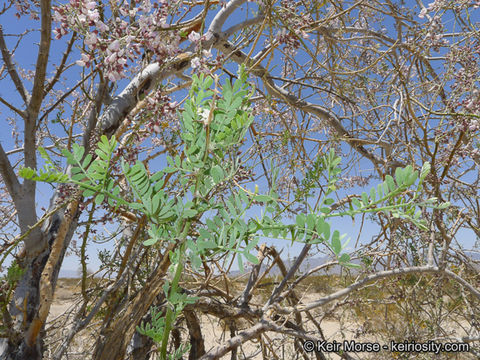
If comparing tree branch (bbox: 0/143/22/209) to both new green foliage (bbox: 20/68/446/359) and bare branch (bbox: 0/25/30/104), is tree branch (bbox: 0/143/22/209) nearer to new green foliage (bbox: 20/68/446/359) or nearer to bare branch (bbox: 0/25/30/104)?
bare branch (bbox: 0/25/30/104)

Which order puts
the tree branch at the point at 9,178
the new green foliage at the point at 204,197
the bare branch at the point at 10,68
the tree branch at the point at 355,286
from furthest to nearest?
the bare branch at the point at 10,68, the tree branch at the point at 9,178, the tree branch at the point at 355,286, the new green foliage at the point at 204,197

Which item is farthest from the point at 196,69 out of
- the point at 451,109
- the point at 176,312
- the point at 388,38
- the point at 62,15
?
the point at 388,38

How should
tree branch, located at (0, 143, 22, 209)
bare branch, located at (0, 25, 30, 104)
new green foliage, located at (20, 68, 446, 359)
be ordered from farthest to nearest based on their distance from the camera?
bare branch, located at (0, 25, 30, 104) → tree branch, located at (0, 143, 22, 209) → new green foliage, located at (20, 68, 446, 359)

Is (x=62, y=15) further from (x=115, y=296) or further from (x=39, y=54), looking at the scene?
(x=115, y=296)

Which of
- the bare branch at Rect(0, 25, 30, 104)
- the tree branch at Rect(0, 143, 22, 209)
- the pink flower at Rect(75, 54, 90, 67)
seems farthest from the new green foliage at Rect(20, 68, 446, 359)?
the bare branch at Rect(0, 25, 30, 104)

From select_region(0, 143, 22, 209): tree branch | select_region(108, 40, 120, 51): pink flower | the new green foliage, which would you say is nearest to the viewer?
the new green foliage

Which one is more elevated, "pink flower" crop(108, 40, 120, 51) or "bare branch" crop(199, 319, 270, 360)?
"pink flower" crop(108, 40, 120, 51)

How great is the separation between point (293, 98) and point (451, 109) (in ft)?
3.29

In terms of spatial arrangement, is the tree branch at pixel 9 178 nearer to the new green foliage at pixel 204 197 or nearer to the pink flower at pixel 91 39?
the pink flower at pixel 91 39

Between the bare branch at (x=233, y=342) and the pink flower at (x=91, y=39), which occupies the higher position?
the pink flower at (x=91, y=39)

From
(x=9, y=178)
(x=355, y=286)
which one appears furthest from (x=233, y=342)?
(x=9, y=178)

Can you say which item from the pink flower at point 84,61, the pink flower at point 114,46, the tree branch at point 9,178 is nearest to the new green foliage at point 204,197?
the pink flower at point 114,46

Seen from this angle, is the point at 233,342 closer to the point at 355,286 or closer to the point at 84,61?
the point at 355,286

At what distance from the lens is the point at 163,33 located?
114 cm
